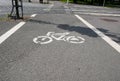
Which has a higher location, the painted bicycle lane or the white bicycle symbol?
the white bicycle symbol

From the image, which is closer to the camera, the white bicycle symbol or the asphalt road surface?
the asphalt road surface

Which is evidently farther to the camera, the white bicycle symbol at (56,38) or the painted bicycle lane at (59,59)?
the white bicycle symbol at (56,38)

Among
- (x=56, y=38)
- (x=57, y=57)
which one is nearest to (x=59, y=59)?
(x=57, y=57)

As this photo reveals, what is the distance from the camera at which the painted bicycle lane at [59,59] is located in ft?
15.8

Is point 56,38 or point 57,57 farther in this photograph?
point 56,38

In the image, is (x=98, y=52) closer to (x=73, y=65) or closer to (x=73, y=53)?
(x=73, y=53)

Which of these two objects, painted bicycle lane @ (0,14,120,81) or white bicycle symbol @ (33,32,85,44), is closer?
painted bicycle lane @ (0,14,120,81)

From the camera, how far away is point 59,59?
583 centimetres

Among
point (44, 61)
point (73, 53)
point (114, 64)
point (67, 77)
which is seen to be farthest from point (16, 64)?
point (114, 64)

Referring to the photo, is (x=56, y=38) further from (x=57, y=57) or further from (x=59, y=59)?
(x=59, y=59)

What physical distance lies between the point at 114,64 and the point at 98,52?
3.51ft

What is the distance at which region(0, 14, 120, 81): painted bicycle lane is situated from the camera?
481 cm

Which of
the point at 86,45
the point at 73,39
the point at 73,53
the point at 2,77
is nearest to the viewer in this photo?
the point at 2,77

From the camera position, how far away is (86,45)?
7398 millimetres
